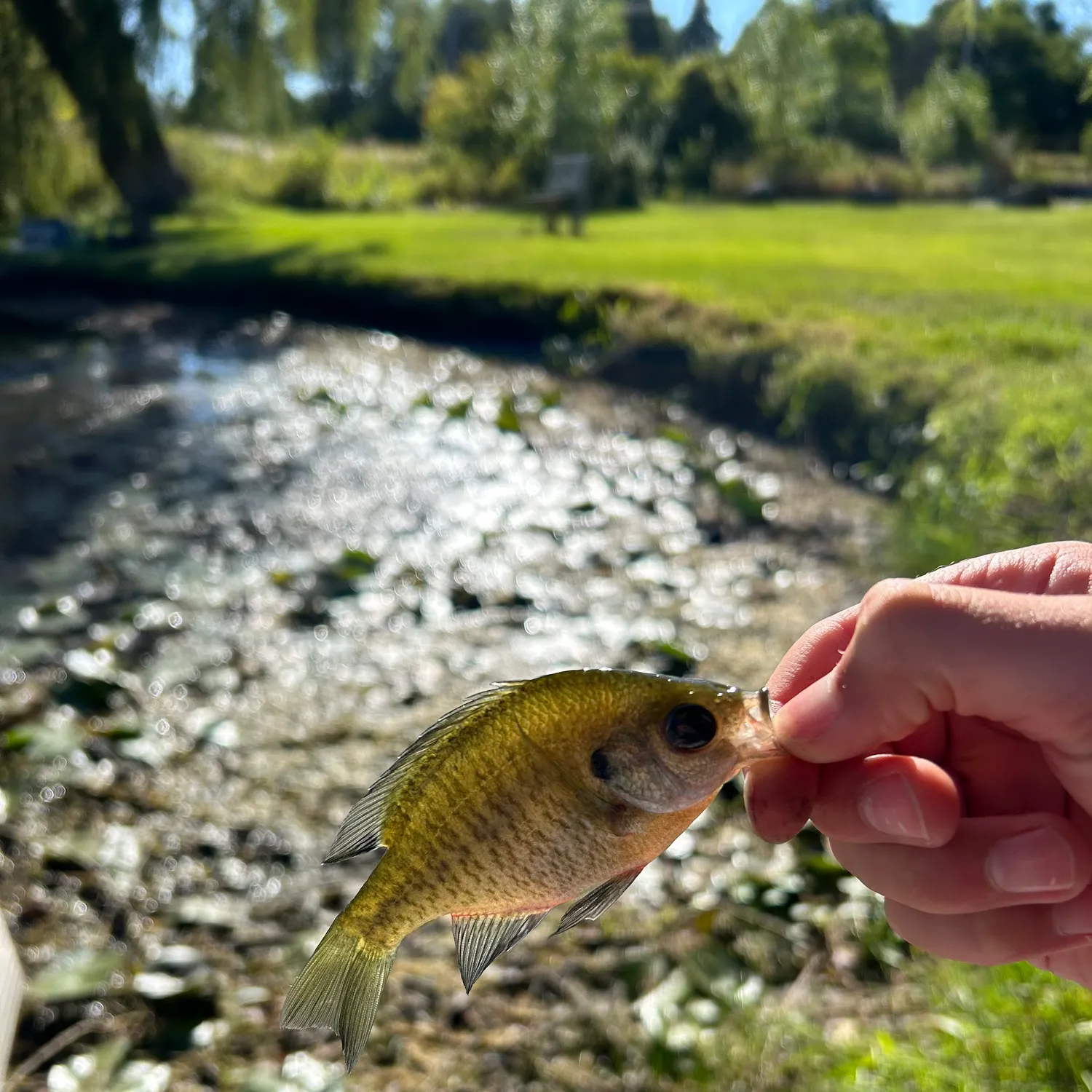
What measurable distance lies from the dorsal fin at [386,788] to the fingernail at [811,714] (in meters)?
0.39

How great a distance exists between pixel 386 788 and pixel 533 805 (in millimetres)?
111

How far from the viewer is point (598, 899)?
831mm

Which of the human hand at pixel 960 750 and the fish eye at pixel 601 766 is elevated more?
the fish eye at pixel 601 766

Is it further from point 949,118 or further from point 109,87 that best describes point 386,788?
point 109,87

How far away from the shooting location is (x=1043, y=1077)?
6.81 ft

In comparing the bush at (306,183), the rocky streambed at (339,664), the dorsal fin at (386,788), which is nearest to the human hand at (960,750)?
the dorsal fin at (386,788)

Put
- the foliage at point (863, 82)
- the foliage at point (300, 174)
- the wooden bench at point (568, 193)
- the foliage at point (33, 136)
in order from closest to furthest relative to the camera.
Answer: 1. the foliage at point (863, 82)
2. the foliage at point (33, 136)
3. the wooden bench at point (568, 193)
4. the foliage at point (300, 174)

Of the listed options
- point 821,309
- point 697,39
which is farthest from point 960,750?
point 697,39

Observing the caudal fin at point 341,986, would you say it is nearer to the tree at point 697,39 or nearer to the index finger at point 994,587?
the index finger at point 994,587

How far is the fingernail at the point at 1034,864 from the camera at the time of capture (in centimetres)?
112

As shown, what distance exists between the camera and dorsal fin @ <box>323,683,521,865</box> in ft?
2.54

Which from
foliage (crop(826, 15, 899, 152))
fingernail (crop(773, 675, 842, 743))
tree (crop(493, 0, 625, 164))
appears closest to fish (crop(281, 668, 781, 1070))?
fingernail (crop(773, 675, 842, 743))

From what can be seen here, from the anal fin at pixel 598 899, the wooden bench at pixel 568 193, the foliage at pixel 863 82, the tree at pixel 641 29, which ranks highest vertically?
the tree at pixel 641 29

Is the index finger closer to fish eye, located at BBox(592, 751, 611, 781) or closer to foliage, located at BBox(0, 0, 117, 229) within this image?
fish eye, located at BBox(592, 751, 611, 781)
